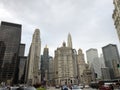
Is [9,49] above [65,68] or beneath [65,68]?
above

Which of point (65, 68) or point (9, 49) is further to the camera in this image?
point (65, 68)

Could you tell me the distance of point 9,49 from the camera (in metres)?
159

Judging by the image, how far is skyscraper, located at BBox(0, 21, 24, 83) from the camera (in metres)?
150

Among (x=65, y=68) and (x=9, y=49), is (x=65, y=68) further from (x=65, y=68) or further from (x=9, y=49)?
(x=9, y=49)

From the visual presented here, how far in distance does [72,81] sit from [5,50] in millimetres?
80841

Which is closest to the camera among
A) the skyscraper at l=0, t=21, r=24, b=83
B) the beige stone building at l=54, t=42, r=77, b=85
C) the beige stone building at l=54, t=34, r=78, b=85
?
the skyscraper at l=0, t=21, r=24, b=83

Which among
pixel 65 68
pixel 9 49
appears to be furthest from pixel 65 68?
pixel 9 49

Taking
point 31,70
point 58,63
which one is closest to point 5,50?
point 31,70

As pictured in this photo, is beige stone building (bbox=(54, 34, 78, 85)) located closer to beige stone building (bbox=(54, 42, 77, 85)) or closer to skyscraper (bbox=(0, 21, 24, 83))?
beige stone building (bbox=(54, 42, 77, 85))

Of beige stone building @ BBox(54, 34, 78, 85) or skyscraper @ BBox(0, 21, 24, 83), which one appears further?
beige stone building @ BBox(54, 34, 78, 85)

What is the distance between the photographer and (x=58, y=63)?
165625 mm

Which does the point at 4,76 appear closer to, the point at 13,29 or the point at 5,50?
the point at 5,50

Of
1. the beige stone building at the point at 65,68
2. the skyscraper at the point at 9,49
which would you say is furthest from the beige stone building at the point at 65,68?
the skyscraper at the point at 9,49

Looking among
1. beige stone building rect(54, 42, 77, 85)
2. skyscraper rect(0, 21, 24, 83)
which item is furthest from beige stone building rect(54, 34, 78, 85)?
skyscraper rect(0, 21, 24, 83)
